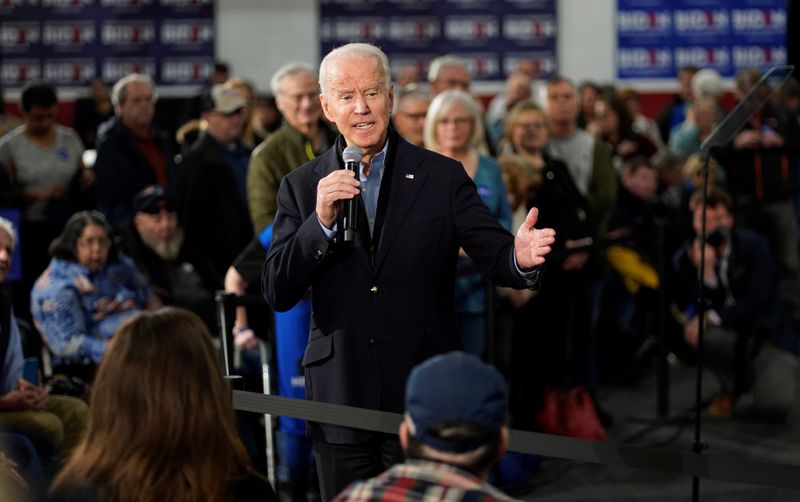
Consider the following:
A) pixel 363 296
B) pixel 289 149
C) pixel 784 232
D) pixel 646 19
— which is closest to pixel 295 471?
pixel 289 149

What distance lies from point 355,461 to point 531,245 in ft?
2.44

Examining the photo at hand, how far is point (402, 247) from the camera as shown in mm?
3447

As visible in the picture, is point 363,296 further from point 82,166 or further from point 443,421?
point 82,166

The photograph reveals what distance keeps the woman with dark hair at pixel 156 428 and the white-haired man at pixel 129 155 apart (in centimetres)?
484

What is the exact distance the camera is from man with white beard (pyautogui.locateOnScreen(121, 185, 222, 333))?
652 centimetres

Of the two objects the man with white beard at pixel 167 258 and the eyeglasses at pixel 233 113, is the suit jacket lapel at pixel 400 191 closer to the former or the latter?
the man with white beard at pixel 167 258

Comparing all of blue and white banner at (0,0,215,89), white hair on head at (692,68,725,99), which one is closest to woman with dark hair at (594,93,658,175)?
white hair on head at (692,68,725,99)

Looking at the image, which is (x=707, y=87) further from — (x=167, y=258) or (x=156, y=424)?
(x=156, y=424)

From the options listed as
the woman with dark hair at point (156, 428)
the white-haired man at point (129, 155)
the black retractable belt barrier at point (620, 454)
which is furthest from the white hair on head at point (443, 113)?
the woman with dark hair at point (156, 428)

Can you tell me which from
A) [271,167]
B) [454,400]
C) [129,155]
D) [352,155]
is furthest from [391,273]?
[129,155]

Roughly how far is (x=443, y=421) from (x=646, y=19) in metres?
12.0

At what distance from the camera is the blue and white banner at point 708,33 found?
13766 mm

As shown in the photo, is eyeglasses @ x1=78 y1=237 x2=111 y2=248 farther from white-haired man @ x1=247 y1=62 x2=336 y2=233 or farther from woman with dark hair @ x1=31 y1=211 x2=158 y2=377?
white-haired man @ x1=247 y1=62 x2=336 y2=233

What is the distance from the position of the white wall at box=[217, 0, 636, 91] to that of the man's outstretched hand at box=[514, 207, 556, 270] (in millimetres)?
10652
